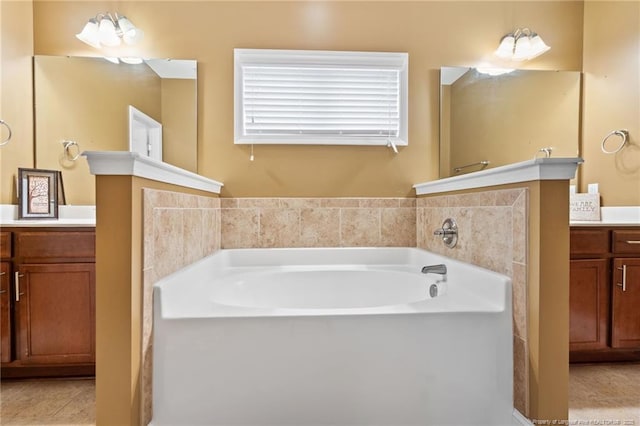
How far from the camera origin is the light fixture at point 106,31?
2166mm

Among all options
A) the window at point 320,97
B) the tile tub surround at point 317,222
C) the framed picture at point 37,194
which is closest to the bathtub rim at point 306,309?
the tile tub surround at point 317,222

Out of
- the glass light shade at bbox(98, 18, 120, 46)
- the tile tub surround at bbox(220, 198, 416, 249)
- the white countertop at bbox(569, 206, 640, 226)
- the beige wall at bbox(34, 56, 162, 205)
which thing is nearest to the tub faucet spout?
the tile tub surround at bbox(220, 198, 416, 249)

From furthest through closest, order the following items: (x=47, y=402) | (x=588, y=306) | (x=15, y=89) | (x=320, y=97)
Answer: (x=320, y=97)
(x=15, y=89)
(x=588, y=306)
(x=47, y=402)

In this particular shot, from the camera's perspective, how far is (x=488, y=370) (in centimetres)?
120

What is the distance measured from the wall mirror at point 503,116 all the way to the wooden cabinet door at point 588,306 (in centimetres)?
83

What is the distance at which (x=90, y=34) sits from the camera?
217cm

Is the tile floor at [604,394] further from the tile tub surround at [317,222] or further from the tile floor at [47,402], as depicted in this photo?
the tile floor at [47,402]

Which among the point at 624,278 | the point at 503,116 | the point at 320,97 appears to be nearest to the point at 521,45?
the point at 503,116

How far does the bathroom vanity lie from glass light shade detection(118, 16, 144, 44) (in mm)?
1278

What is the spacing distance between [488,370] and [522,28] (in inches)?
93.8

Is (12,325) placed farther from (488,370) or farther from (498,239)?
(498,239)

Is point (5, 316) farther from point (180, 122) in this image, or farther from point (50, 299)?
point (180, 122)

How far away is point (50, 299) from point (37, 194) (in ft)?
2.43

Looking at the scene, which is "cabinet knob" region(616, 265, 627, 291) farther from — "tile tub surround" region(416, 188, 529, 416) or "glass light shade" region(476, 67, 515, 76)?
"glass light shade" region(476, 67, 515, 76)
